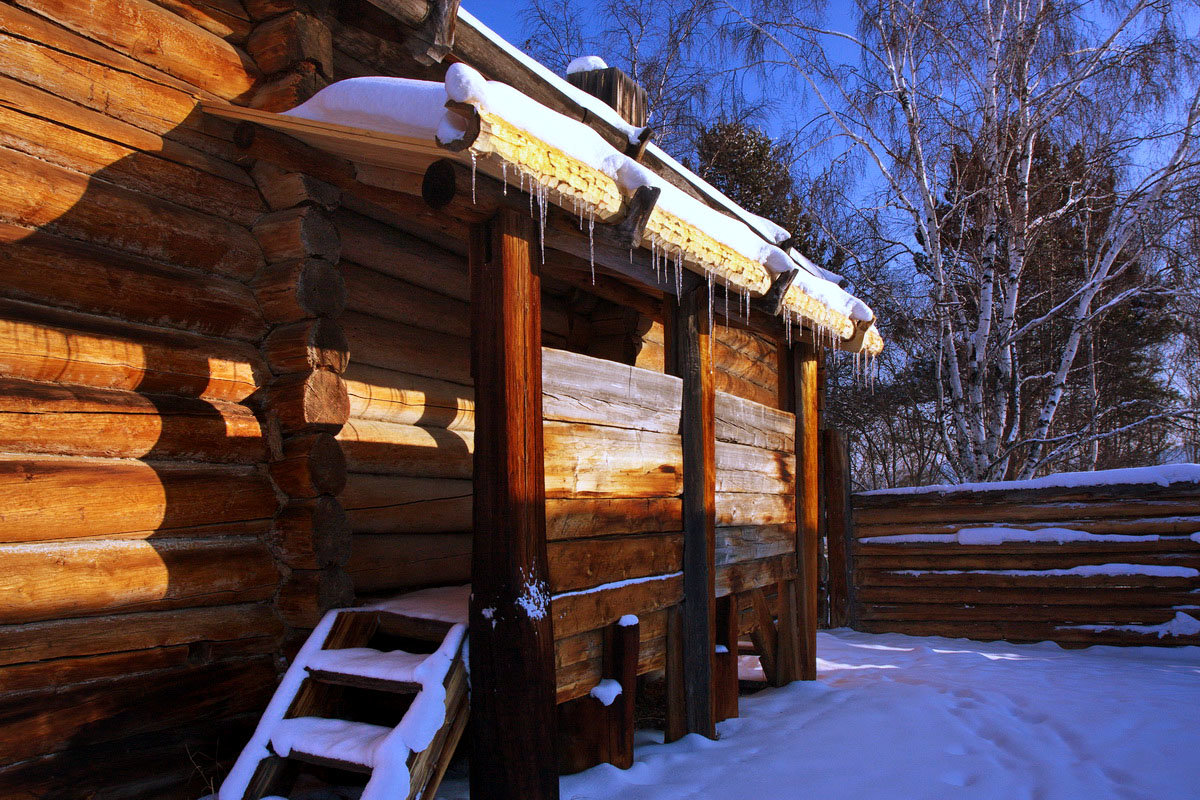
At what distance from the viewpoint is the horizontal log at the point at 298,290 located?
3615 millimetres

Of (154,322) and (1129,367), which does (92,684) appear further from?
(1129,367)

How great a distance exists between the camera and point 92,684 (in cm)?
305

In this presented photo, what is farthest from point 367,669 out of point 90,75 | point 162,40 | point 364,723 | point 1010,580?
point 1010,580

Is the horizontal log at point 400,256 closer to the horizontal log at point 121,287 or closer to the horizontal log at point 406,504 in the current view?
the horizontal log at point 121,287

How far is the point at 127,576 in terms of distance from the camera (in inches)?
124

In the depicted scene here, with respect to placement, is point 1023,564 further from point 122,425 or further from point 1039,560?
point 122,425

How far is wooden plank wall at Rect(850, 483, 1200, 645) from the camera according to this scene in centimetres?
751

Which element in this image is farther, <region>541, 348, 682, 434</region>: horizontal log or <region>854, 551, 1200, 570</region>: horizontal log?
<region>854, 551, 1200, 570</region>: horizontal log

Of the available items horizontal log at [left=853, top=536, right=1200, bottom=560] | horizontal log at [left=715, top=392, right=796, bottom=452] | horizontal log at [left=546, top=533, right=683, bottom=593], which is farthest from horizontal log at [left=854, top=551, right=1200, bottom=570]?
horizontal log at [left=546, top=533, right=683, bottom=593]

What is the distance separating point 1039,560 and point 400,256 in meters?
6.58

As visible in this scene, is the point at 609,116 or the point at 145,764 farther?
the point at 609,116

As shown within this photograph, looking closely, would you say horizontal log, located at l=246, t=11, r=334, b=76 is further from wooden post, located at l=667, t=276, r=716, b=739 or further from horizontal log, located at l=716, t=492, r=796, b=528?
horizontal log, located at l=716, t=492, r=796, b=528

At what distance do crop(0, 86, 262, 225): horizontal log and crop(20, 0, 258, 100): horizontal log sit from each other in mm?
334

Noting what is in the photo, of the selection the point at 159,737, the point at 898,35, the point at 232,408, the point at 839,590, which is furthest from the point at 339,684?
the point at 898,35
